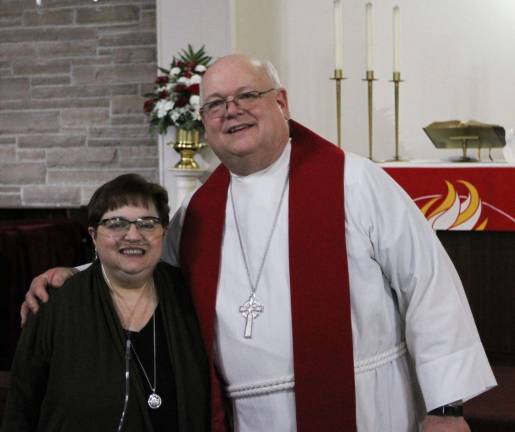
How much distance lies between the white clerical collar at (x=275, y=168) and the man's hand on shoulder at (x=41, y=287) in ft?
1.85

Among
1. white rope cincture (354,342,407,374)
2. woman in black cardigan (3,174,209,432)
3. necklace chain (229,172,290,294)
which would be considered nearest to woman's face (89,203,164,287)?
woman in black cardigan (3,174,209,432)

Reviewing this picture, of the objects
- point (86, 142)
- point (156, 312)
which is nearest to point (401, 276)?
point (156, 312)

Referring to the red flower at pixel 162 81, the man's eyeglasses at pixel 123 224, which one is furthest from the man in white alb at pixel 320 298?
the red flower at pixel 162 81

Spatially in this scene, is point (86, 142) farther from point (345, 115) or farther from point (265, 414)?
point (265, 414)

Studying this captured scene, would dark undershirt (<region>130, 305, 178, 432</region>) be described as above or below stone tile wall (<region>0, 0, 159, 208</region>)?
below

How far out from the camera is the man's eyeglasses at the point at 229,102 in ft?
7.05

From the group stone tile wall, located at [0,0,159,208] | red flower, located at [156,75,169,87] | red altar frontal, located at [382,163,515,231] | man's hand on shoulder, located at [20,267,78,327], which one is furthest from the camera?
stone tile wall, located at [0,0,159,208]

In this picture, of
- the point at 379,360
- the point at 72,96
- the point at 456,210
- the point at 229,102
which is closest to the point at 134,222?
the point at 229,102

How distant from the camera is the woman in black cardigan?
2.01 m

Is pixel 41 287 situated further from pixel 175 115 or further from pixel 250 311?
pixel 175 115

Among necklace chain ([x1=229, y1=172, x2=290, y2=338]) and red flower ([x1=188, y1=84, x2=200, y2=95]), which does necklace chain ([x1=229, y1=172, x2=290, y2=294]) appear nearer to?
necklace chain ([x1=229, y1=172, x2=290, y2=338])

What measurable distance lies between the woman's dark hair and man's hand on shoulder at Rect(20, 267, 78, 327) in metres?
0.18

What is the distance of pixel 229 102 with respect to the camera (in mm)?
2146

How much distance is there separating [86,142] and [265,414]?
4.00 metres
